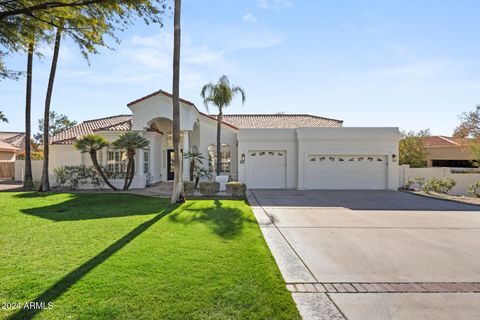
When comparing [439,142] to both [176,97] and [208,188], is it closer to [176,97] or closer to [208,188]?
[208,188]

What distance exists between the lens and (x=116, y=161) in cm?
2058

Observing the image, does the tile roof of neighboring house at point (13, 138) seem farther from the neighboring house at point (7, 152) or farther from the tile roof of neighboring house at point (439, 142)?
the tile roof of neighboring house at point (439, 142)

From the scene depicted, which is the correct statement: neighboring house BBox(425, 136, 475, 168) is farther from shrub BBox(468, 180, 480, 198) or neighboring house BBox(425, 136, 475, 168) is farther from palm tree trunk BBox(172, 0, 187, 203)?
palm tree trunk BBox(172, 0, 187, 203)

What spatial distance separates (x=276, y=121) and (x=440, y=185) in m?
14.3

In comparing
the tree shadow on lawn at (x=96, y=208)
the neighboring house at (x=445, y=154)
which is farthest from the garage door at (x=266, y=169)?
the neighboring house at (x=445, y=154)

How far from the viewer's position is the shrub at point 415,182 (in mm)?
19691

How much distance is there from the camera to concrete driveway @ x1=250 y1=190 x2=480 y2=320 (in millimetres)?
3832

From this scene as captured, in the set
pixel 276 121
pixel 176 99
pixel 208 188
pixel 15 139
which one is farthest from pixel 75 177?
pixel 15 139

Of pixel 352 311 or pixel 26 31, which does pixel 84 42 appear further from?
pixel 352 311

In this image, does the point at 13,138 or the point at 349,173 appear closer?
the point at 349,173

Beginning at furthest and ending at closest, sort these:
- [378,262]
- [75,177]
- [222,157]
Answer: [222,157]
[75,177]
[378,262]

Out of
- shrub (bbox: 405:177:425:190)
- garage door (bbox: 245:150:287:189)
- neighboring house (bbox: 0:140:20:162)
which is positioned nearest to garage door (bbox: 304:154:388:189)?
garage door (bbox: 245:150:287:189)

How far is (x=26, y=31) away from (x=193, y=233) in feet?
26.9

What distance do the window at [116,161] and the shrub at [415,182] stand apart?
20.4 meters
